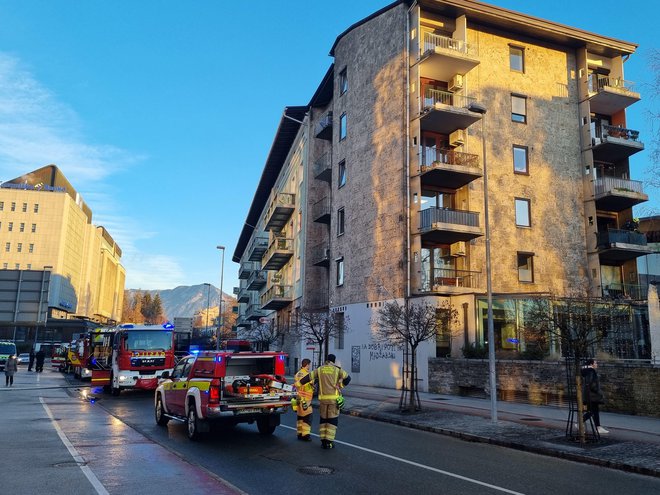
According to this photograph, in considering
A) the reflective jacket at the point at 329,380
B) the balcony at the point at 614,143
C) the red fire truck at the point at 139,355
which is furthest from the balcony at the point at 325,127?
the reflective jacket at the point at 329,380

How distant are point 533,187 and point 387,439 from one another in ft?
68.9

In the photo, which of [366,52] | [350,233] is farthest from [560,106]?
[350,233]

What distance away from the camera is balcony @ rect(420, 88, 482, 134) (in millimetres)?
27234

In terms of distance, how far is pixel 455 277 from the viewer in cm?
2741

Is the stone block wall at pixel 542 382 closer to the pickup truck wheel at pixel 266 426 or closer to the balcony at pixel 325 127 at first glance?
the pickup truck wheel at pixel 266 426

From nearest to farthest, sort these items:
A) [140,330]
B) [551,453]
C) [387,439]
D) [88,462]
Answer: [88,462]
[551,453]
[387,439]
[140,330]

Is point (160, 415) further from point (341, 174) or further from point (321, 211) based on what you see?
point (321, 211)

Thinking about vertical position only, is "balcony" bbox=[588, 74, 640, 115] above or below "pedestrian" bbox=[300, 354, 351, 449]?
above

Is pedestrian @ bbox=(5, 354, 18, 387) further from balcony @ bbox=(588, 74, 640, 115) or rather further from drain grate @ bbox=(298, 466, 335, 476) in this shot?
balcony @ bbox=(588, 74, 640, 115)

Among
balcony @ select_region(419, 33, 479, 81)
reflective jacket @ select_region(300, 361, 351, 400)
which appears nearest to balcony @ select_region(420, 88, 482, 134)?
balcony @ select_region(419, 33, 479, 81)

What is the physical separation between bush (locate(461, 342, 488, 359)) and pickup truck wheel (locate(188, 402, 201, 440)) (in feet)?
47.4

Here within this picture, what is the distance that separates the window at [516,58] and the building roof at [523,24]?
935mm

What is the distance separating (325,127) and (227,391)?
2668 centimetres

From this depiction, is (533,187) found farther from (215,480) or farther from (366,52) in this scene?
(215,480)
